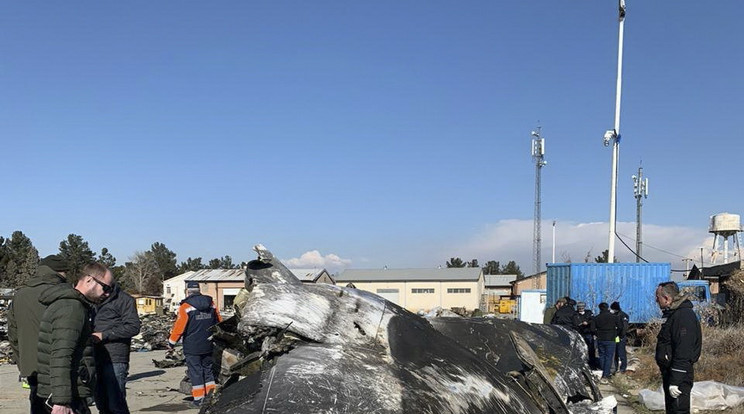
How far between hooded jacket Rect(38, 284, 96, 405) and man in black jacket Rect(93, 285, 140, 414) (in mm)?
1412

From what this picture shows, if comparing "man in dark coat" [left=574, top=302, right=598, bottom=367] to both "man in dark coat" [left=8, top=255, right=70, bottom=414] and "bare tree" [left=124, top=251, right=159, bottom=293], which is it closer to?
"man in dark coat" [left=8, top=255, right=70, bottom=414]

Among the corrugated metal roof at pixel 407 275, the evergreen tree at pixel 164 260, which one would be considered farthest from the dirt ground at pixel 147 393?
the evergreen tree at pixel 164 260

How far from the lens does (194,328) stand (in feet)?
23.6

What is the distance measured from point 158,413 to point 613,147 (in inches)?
731

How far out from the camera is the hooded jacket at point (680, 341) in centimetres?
554

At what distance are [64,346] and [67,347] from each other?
19 mm

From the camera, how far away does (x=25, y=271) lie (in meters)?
51.0

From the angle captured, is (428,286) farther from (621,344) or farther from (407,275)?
(621,344)

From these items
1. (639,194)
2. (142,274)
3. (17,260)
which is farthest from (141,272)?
(639,194)

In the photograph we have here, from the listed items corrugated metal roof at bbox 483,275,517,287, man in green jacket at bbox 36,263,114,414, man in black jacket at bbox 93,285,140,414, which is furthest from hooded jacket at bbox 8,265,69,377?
corrugated metal roof at bbox 483,275,517,287

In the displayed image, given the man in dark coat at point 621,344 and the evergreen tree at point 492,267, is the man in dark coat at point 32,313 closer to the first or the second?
the man in dark coat at point 621,344

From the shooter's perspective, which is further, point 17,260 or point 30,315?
point 17,260

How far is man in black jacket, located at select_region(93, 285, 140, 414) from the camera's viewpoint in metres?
5.34

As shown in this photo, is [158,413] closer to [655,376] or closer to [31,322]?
[31,322]
